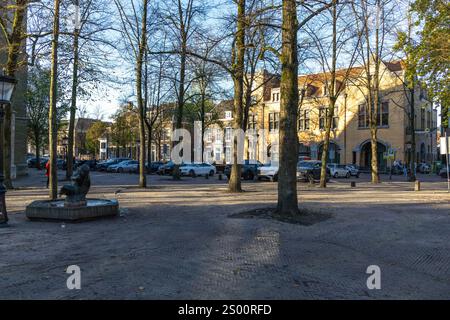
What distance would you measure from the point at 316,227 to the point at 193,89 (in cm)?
3412

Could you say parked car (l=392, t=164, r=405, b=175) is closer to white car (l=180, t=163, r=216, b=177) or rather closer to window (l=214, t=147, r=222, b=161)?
white car (l=180, t=163, r=216, b=177)

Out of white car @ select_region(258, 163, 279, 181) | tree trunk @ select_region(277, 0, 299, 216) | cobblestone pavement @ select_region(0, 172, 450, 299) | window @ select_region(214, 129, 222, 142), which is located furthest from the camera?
window @ select_region(214, 129, 222, 142)

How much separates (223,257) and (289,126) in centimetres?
530

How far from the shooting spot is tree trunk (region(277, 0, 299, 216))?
1121 centimetres

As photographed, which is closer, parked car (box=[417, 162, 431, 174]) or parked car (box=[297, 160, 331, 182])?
parked car (box=[297, 160, 331, 182])

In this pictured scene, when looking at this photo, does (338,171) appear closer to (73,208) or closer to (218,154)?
(218,154)

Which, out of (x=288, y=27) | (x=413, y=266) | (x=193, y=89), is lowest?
(x=413, y=266)

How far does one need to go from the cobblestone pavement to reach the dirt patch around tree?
0.33m

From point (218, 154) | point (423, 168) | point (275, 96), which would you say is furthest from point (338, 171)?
point (218, 154)

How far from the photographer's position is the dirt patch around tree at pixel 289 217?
421 inches

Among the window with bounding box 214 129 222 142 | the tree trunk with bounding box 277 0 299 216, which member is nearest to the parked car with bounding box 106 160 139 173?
the window with bounding box 214 129 222 142
